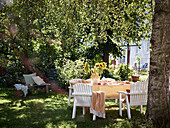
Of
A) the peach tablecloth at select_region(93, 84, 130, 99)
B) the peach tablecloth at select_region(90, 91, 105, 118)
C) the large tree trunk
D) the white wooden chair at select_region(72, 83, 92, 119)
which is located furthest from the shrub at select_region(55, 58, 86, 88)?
the large tree trunk

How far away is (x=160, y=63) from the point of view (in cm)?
428

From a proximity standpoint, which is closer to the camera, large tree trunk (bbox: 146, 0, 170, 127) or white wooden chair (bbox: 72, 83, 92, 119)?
large tree trunk (bbox: 146, 0, 170, 127)

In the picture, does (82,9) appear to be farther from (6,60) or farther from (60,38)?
(6,60)

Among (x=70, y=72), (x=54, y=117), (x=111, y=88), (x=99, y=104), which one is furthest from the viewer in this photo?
(x=70, y=72)

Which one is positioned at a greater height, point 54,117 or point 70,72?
point 70,72

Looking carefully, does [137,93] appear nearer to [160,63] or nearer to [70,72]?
[160,63]

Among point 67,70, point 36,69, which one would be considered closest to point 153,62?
point 67,70

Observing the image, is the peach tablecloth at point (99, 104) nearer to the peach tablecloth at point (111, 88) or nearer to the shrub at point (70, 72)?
the peach tablecloth at point (111, 88)

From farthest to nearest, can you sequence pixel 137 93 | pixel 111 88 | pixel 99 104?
pixel 111 88 → pixel 137 93 → pixel 99 104

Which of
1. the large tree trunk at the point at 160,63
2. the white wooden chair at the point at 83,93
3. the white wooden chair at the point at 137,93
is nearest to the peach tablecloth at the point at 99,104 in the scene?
the white wooden chair at the point at 83,93

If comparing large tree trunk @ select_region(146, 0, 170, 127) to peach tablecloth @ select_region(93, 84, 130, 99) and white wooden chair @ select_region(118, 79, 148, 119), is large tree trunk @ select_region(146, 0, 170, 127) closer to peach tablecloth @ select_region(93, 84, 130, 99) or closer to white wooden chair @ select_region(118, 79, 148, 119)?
white wooden chair @ select_region(118, 79, 148, 119)

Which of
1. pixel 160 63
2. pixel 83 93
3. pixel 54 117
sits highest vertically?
pixel 160 63

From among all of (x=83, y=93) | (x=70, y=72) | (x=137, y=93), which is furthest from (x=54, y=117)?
(x=70, y=72)

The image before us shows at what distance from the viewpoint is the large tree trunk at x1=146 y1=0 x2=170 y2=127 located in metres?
4.27
